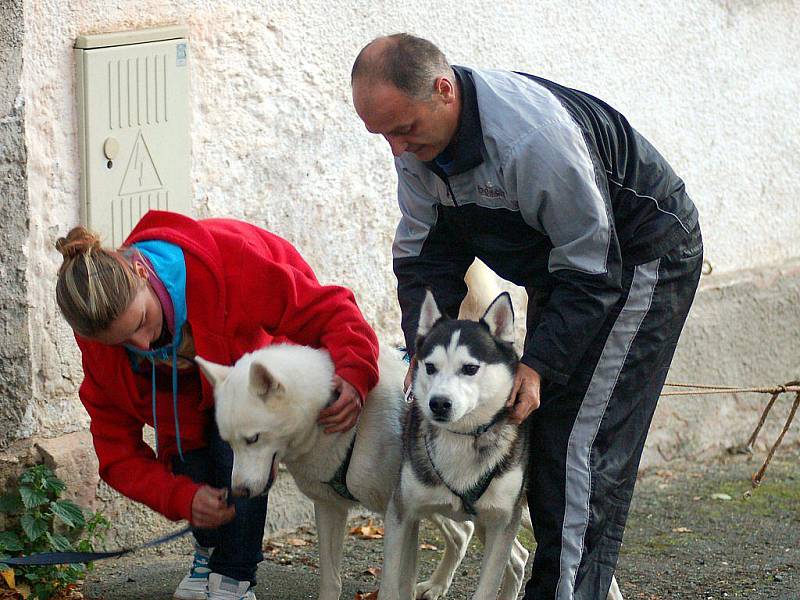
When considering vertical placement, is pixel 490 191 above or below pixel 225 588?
above

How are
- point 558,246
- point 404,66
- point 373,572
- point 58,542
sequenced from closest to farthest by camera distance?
point 404,66, point 558,246, point 58,542, point 373,572

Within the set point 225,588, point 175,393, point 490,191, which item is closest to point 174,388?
point 175,393

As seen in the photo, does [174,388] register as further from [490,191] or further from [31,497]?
[490,191]

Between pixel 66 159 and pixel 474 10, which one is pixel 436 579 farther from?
pixel 474 10

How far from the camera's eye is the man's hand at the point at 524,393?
335 cm

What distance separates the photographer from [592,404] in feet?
11.4

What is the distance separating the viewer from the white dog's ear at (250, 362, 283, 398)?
3449 millimetres

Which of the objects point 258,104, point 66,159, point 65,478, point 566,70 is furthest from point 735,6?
point 65,478

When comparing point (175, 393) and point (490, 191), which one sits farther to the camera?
point (175, 393)

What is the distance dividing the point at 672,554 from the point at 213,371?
255 cm

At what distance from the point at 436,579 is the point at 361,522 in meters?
1.06

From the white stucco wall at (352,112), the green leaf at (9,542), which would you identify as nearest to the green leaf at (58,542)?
the green leaf at (9,542)

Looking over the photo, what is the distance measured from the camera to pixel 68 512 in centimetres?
429

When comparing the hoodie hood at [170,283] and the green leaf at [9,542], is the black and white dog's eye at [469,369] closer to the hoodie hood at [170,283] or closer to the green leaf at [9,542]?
the hoodie hood at [170,283]
